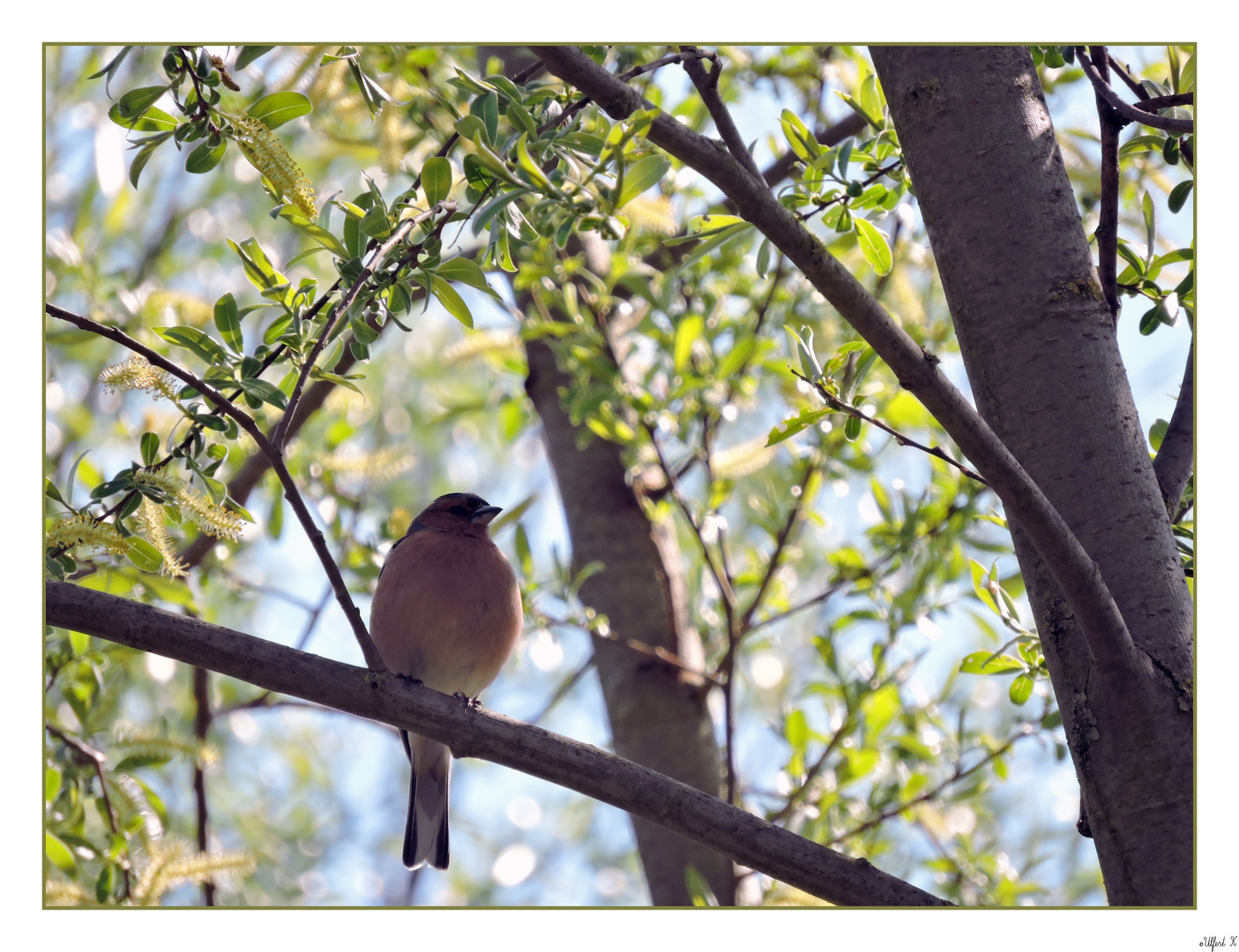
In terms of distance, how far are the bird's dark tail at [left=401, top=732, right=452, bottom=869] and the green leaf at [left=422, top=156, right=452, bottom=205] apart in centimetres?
255

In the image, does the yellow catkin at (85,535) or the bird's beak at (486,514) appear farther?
the bird's beak at (486,514)

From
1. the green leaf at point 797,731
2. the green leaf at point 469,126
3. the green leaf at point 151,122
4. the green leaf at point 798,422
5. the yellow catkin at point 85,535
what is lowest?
the green leaf at point 797,731

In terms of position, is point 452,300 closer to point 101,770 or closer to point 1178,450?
point 1178,450

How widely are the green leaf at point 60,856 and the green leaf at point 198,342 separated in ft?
5.19

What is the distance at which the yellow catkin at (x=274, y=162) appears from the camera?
2.34m

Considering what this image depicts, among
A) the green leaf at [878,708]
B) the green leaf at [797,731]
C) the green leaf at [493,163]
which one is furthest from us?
the green leaf at [878,708]

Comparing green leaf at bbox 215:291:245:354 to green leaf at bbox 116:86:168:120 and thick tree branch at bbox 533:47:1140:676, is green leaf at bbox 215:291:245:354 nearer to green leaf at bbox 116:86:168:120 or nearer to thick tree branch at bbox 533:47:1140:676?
green leaf at bbox 116:86:168:120

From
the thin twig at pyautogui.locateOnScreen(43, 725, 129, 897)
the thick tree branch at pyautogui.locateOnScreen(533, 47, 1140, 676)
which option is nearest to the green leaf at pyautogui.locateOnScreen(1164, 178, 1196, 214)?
the thick tree branch at pyautogui.locateOnScreen(533, 47, 1140, 676)

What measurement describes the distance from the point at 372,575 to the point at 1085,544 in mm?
2830

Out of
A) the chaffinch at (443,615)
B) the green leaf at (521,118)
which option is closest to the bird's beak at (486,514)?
the chaffinch at (443,615)

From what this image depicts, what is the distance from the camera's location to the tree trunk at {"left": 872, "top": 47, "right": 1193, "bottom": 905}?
2340 mm

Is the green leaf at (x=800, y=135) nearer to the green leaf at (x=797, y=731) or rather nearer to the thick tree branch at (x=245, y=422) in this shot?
the thick tree branch at (x=245, y=422)
